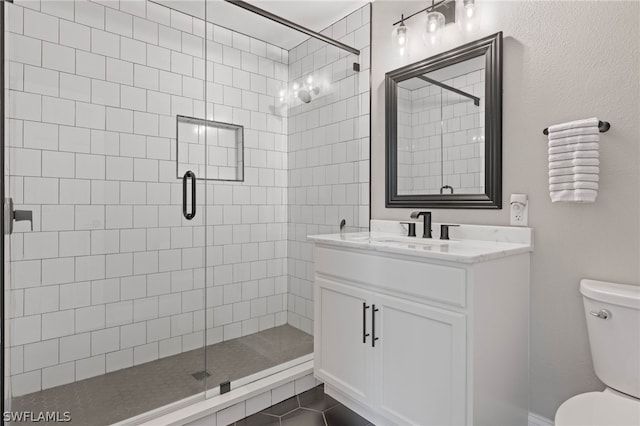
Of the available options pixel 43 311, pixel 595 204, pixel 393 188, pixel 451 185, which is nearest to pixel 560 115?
pixel 595 204

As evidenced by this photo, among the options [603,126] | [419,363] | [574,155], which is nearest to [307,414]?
[419,363]

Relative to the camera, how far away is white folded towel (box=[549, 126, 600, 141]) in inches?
55.0

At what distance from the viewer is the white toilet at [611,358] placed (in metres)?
1.12

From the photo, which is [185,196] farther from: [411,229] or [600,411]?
[600,411]

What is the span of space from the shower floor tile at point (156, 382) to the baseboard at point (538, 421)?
1.28 meters

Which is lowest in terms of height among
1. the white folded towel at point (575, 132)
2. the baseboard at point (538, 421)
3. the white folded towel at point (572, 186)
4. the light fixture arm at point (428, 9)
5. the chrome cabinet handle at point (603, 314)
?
the baseboard at point (538, 421)

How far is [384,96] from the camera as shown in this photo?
2.33 meters

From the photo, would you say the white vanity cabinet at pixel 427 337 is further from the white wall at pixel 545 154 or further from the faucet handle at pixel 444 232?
the faucet handle at pixel 444 232

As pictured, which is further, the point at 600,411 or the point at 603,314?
the point at 603,314

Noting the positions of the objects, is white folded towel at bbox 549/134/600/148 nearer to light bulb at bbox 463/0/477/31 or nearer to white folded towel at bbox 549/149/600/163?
white folded towel at bbox 549/149/600/163

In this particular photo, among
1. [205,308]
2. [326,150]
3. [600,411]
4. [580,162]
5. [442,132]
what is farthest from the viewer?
[326,150]

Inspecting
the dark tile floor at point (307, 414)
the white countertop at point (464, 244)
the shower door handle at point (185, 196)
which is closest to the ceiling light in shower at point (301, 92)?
the shower door handle at point (185, 196)

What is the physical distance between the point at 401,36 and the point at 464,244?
129 centimetres

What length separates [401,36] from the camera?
2133 millimetres
